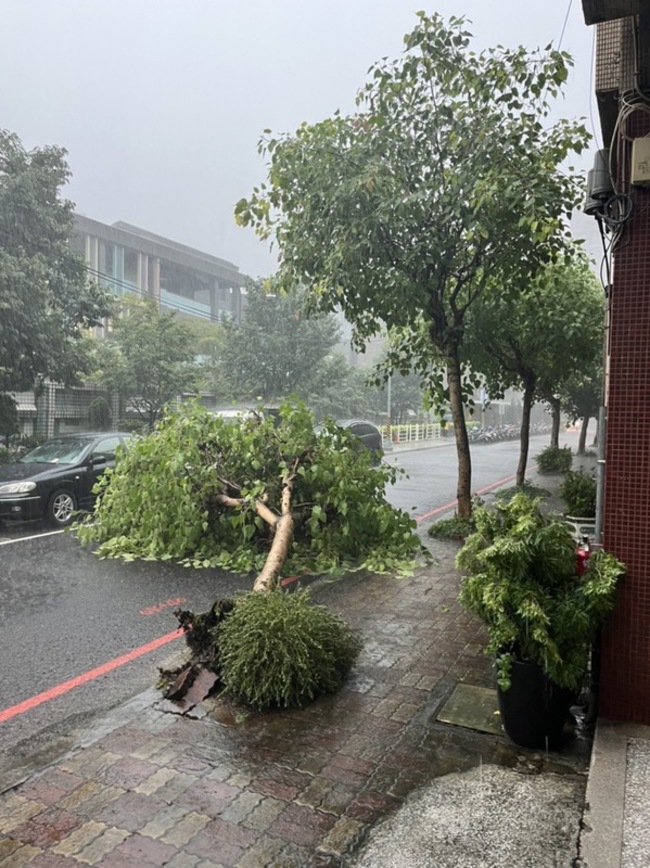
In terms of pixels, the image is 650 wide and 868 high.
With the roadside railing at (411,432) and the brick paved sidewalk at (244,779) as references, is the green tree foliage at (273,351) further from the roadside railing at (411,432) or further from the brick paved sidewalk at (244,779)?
the brick paved sidewalk at (244,779)

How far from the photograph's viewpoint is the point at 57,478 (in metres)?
10.4

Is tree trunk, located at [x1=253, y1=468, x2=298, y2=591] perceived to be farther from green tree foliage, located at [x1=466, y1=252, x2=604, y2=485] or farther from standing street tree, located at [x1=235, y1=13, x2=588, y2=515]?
green tree foliage, located at [x1=466, y1=252, x2=604, y2=485]

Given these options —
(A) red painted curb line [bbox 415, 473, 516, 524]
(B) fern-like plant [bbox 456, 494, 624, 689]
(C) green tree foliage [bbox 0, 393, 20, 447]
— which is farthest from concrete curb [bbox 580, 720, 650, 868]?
(C) green tree foliage [bbox 0, 393, 20, 447]

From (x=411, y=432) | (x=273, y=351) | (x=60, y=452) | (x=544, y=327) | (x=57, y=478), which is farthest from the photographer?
(x=411, y=432)

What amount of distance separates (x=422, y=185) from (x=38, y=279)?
41.5 feet

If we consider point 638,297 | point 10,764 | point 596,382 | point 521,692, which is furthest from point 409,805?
point 596,382

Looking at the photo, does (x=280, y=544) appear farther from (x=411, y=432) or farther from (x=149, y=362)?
(x=411, y=432)

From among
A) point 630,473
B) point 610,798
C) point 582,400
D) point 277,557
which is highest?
point 582,400

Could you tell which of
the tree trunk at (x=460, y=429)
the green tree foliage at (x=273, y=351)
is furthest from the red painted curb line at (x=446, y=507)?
the green tree foliage at (x=273, y=351)

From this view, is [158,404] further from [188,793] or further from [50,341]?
[188,793]

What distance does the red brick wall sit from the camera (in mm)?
3383

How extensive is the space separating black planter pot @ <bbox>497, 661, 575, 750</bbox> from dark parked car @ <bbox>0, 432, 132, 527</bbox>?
778cm

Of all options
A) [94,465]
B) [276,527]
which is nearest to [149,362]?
[94,465]

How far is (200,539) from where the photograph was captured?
7.86 m
